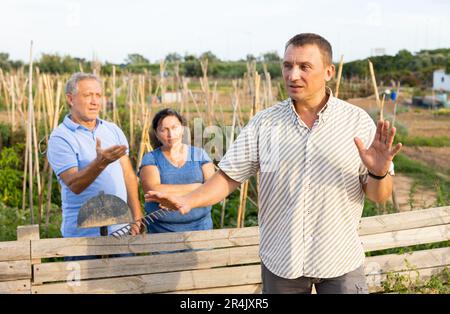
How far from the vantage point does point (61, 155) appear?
270 centimetres

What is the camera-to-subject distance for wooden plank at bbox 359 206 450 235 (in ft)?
10.5

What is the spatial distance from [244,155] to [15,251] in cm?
122

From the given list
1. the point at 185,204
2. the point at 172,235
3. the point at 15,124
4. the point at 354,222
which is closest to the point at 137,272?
the point at 172,235

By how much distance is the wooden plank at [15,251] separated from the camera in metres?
2.66

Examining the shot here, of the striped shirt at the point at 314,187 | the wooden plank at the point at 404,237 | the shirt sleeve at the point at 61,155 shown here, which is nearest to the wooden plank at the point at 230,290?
the wooden plank at the point at 404,237

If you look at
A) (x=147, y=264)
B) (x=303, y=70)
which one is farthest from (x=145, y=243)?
(x=303, y=70)

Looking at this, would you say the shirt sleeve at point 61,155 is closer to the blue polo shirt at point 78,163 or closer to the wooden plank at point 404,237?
the blue polo shirt at point 78,163

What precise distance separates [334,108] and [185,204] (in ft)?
1.82

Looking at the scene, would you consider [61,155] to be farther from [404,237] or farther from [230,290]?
[404,237]

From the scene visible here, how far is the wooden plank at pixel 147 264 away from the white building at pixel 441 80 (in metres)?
28.3
